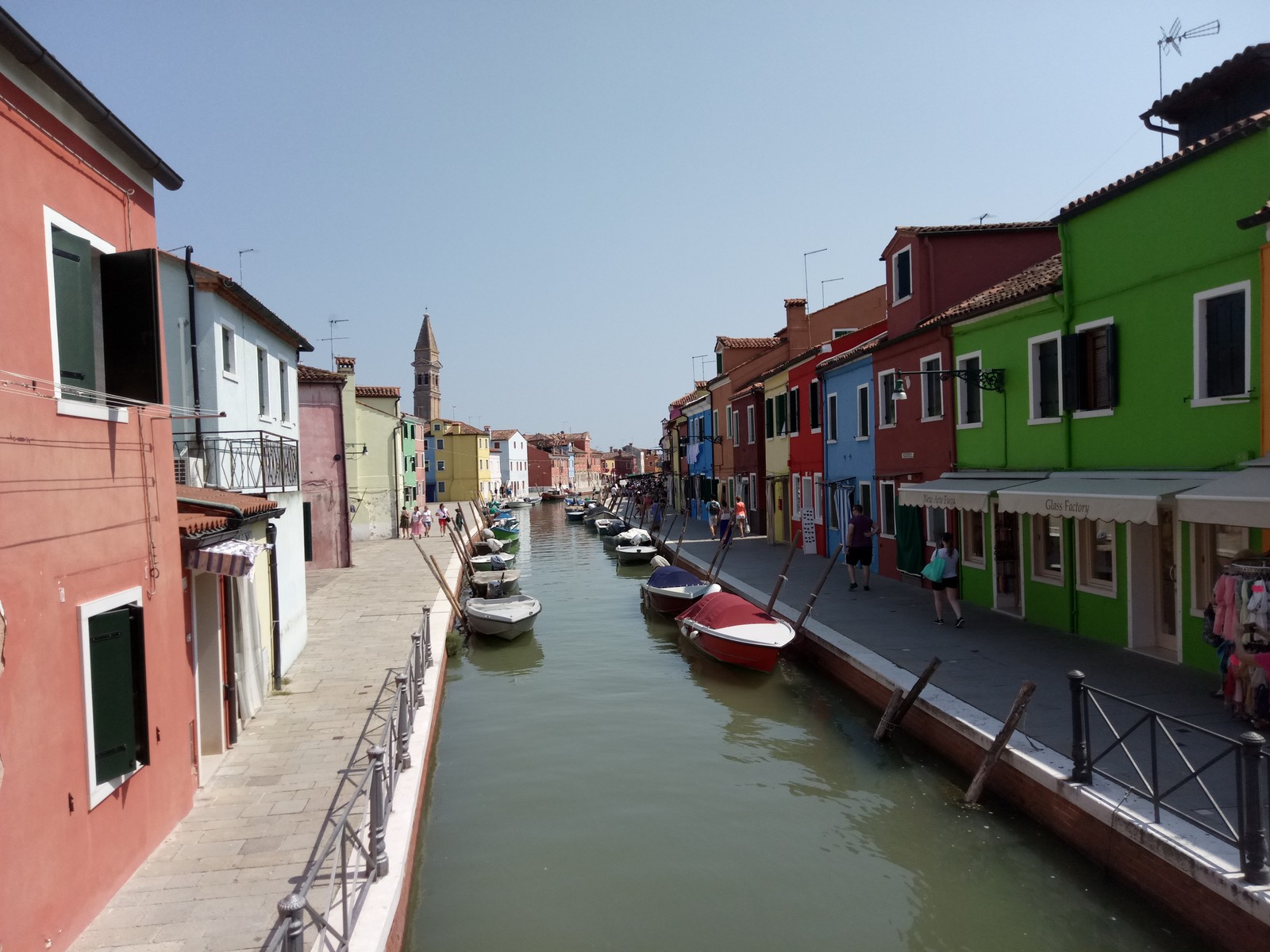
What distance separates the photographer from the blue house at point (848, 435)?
2111 cm

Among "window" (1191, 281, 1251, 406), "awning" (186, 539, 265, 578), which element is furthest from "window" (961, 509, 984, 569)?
"awning" (186, 539, 265, 578)

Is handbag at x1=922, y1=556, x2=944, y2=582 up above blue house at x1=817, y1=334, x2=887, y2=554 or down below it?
below

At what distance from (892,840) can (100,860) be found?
21.9ft

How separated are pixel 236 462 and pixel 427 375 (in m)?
90.0

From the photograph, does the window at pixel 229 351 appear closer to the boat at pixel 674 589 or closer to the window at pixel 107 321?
the window at pixel 107 321

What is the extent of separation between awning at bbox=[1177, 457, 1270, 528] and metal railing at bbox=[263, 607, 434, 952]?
8045mm

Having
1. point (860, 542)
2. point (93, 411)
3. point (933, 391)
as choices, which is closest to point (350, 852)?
point (93, 411)

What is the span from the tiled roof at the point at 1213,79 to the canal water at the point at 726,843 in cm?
965

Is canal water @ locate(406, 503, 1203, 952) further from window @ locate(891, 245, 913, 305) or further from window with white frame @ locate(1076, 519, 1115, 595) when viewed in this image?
window @ locate(891, 245, 913, 305)

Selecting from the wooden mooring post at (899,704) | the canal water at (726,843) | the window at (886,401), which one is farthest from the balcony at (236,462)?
the window at (886,401)

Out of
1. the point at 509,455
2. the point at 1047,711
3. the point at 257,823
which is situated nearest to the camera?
the point at 257,823

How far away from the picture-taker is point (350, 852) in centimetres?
696

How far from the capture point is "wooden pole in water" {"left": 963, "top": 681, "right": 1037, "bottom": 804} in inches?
321

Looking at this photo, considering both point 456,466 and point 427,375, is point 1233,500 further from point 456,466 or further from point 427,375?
point 427,375
